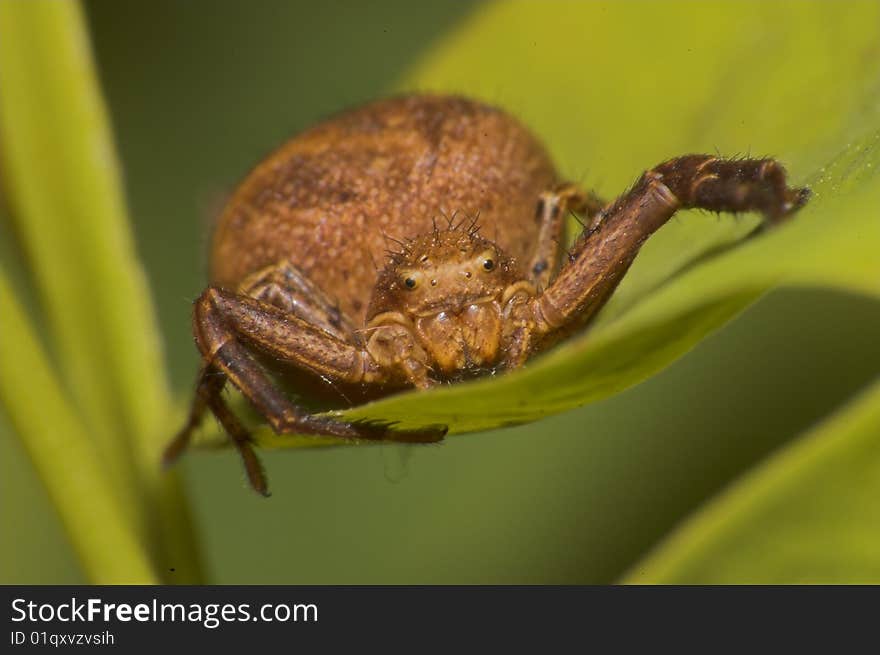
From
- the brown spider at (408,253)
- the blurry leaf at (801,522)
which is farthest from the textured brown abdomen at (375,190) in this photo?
the blurry leaf at (801,522)

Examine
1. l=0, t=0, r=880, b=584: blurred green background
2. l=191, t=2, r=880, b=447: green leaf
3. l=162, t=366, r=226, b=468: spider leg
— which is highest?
l=191, t=2, r=880, b=447: green leaf

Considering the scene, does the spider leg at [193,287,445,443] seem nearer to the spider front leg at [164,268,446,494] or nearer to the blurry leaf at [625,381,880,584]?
the spider front leg at [164,268,446,494]

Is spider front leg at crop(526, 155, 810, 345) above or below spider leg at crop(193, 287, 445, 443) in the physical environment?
above

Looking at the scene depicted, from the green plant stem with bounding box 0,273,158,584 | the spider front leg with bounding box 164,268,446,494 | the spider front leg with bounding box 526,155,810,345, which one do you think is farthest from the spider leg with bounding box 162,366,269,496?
the spider front leg with bounding box 526,155,810,345

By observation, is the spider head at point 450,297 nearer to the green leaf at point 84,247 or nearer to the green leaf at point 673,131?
the green leaf at point 673,131
